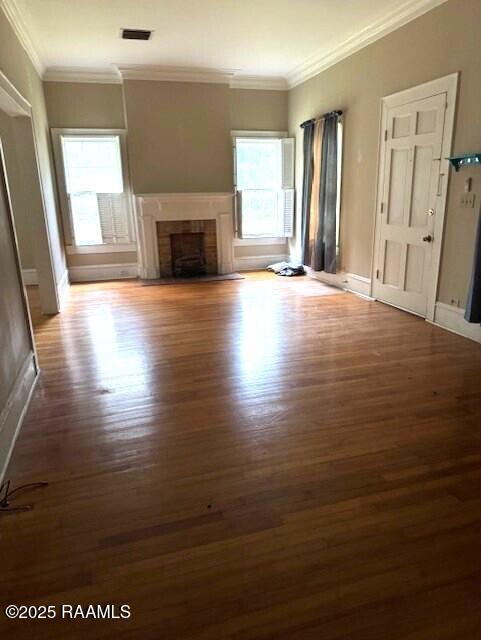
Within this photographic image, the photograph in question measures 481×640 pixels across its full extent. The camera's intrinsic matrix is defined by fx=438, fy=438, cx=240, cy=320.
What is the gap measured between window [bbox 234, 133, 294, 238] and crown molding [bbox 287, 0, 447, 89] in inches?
38.9

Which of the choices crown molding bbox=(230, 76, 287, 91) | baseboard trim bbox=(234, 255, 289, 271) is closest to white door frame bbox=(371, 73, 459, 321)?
crown molding bbox=(230, 76, 287, 91)

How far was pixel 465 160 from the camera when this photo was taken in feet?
12.0

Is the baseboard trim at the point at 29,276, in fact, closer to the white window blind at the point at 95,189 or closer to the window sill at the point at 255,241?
the white window blind at the point at 95,189

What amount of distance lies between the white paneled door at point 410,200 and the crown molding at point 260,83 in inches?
110

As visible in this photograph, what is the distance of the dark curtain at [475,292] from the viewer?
3.40m

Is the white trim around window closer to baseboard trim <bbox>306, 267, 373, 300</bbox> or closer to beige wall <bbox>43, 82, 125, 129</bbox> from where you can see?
beige wall <bbox>43, 82, 125, 129</bbox>

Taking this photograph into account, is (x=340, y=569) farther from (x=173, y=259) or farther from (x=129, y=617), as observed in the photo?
(x=173, y=259)

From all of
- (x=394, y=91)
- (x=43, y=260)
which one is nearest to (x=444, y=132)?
(x=394, y=91)

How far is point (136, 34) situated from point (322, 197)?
2954 millimetres

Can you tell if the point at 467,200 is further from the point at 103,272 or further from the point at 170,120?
the point at 103,272

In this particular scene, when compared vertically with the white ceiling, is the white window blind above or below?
below

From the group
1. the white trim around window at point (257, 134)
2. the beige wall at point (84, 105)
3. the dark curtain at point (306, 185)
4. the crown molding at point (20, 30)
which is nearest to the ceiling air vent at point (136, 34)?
the crown molding at point (20, 30)

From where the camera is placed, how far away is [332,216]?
5855mm

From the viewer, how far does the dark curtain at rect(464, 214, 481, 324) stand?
3399 millimetres
